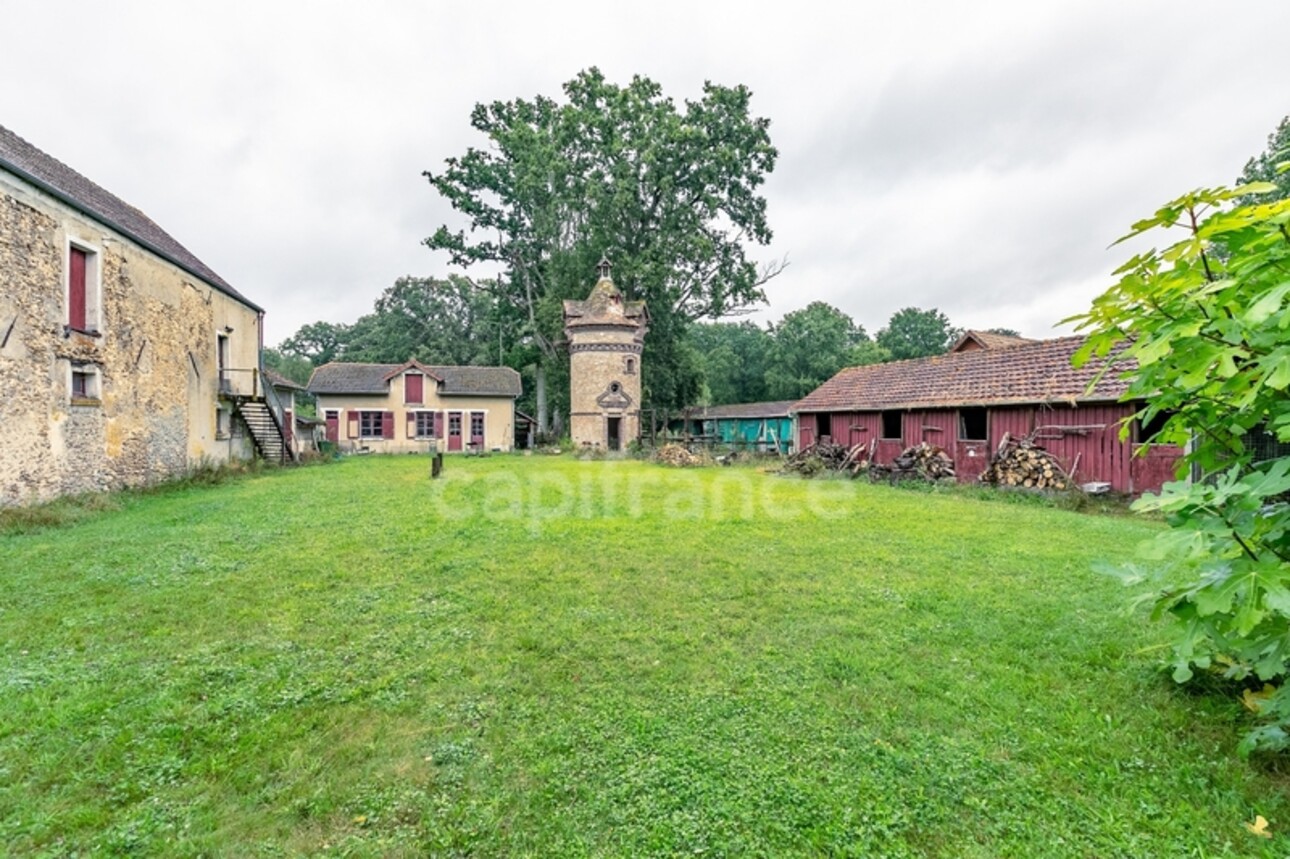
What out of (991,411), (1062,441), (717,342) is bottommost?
(1062,441)

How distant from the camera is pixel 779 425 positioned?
117 feet

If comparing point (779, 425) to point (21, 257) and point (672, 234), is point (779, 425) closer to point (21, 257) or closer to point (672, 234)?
point (672, 234)

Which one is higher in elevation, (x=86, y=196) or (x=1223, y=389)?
(x=86, y=196)

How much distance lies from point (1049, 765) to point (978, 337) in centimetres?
2354

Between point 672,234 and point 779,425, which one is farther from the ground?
point 672,234

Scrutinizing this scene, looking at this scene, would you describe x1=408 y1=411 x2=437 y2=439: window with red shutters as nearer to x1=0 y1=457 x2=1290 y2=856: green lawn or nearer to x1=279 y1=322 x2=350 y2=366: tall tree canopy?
x1=0 y1=457 x2=1290 y2=856: green lawn

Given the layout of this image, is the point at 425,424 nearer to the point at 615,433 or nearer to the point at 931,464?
the point at 615,433

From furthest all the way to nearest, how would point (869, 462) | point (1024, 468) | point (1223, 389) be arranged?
point (869, 462), point (1024, 468), point (1223, 389)

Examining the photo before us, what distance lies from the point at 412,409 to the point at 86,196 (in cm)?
1762

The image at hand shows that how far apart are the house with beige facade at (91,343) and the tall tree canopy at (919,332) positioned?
55305mm

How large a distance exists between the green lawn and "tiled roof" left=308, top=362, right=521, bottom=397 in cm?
2420

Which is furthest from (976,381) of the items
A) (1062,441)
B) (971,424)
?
(1062,441)

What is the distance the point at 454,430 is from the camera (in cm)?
3077

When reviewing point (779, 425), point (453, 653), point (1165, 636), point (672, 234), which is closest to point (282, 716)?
point (453, 653)
